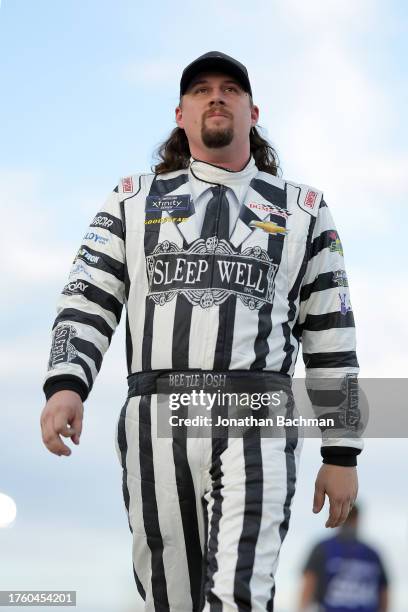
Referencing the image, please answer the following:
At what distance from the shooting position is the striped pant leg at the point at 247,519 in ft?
12.7

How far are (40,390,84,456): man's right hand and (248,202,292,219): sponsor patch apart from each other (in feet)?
4.58

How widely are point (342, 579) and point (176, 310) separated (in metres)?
4.27

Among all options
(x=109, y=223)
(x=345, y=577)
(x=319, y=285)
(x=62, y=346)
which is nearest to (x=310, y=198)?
(x=319, y=285)

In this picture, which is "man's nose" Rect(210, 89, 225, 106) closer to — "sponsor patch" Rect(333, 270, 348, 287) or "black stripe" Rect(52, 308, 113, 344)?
"sponsor patch" Rect(333, 270, 348, 287)

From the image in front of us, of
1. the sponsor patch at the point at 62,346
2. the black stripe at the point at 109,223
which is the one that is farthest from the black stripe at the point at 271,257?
the sponsor patch at the point at 62,346

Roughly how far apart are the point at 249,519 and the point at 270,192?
6.14 ft

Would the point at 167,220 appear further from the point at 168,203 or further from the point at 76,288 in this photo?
the point at 76,288

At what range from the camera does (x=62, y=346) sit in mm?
4594

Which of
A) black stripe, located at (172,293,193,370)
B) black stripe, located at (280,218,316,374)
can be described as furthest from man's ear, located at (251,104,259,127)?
black stripe, located at (172,293,193,370)

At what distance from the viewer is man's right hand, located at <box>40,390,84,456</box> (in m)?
4.20

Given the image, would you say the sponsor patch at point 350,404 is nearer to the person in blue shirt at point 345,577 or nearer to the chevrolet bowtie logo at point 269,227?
the chevrolet bowtie logo at point 269,227

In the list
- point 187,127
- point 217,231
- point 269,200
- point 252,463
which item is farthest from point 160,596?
point 187,127

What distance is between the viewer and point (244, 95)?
5137 millimetres

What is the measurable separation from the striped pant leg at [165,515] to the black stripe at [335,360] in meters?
0.92
